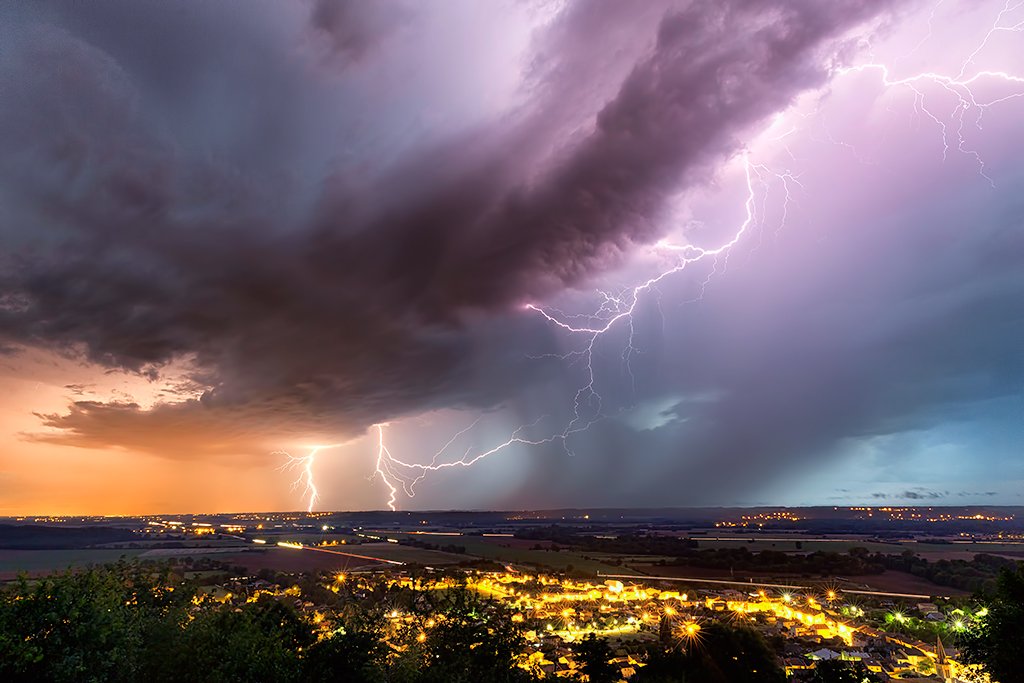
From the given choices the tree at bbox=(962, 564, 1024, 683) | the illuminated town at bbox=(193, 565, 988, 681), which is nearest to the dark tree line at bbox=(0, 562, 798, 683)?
the illuminated town at bbox=(193, 565, 988, 681)

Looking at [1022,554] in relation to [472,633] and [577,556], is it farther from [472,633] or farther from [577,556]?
[472,633]

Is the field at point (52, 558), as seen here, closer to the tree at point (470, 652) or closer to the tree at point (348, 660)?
the tree at point (470, 652)

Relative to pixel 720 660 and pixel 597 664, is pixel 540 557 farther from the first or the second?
pixel 597 664

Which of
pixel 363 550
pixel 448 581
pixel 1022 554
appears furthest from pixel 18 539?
pixel 1022 554

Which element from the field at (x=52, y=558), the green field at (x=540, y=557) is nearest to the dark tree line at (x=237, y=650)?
the green field at (x=540, y=557)

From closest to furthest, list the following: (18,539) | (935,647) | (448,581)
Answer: (935,647), (448,581), (18,539)

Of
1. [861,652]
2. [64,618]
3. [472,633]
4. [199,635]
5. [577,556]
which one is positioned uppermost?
[64,618]

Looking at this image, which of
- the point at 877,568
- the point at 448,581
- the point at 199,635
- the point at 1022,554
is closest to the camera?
the point at 199,635

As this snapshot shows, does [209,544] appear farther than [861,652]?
Yes

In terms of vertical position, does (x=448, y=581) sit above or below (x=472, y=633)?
below
